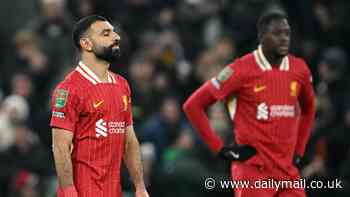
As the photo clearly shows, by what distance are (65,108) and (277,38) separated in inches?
98.3

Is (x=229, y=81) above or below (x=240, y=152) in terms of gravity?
above

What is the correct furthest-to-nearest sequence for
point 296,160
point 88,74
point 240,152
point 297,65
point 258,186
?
point 296,160 < point 297,65 < point 240,152 < point 258,186 < point 88,74

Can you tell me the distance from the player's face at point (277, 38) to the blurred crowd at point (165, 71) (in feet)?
8.57

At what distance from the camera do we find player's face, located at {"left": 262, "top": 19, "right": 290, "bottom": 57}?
9.74 m

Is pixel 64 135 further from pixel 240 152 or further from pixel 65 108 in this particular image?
pixel 240 152

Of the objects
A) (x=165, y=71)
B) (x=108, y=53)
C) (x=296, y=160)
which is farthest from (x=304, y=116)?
(x=165, y=71)

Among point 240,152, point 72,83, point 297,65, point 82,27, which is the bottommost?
point 240,152

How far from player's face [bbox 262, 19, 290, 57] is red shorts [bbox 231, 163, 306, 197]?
1148 mm

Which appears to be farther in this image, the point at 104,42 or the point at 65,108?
the point at 104,42

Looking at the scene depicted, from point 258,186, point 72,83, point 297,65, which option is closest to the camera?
point 72,83

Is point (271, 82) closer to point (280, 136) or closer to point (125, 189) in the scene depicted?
point (280, 136)

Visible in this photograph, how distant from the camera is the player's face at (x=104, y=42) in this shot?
8547 mm

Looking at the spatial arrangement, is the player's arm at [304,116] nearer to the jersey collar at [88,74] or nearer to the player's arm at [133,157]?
the player's arm at [133,157]

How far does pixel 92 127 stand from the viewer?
332 inches
